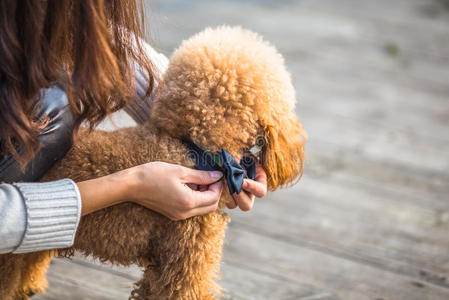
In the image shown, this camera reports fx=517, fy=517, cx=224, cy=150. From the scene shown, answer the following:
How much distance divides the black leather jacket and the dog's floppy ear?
0.36 metres

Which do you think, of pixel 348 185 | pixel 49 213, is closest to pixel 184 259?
pixel 49 213

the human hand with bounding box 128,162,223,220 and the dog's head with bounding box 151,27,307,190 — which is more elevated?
the dog's head with bounding box 151,27,307,190

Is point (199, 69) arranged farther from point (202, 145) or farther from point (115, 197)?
point (115, 197)

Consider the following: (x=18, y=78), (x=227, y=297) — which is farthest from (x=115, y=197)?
(x=227, y=297)

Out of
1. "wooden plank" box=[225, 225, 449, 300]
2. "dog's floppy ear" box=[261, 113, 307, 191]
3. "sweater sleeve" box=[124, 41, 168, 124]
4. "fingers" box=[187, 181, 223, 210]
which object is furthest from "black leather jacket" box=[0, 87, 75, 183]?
"wooden plank" box=[225, 225, 449, 300]

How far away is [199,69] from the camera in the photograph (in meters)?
0.90

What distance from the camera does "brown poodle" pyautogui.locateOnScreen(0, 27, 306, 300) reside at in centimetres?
89

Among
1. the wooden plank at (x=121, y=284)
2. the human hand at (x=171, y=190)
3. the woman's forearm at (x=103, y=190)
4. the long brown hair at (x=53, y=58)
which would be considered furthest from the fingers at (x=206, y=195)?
the wooden plank at (x=121, y=284)

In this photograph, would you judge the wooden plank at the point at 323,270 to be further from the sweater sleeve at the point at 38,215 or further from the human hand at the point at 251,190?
the sweater sleeve at the point at 38,215

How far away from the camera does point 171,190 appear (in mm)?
874

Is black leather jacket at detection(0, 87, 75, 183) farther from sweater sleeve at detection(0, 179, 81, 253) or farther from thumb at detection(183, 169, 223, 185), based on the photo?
thumb at detection(183, 169, 223, 185)

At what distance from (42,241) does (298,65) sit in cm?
220

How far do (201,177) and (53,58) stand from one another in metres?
0.32

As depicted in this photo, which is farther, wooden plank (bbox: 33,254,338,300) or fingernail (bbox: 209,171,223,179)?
wooden plank (bbox: 33,254,338,300)
